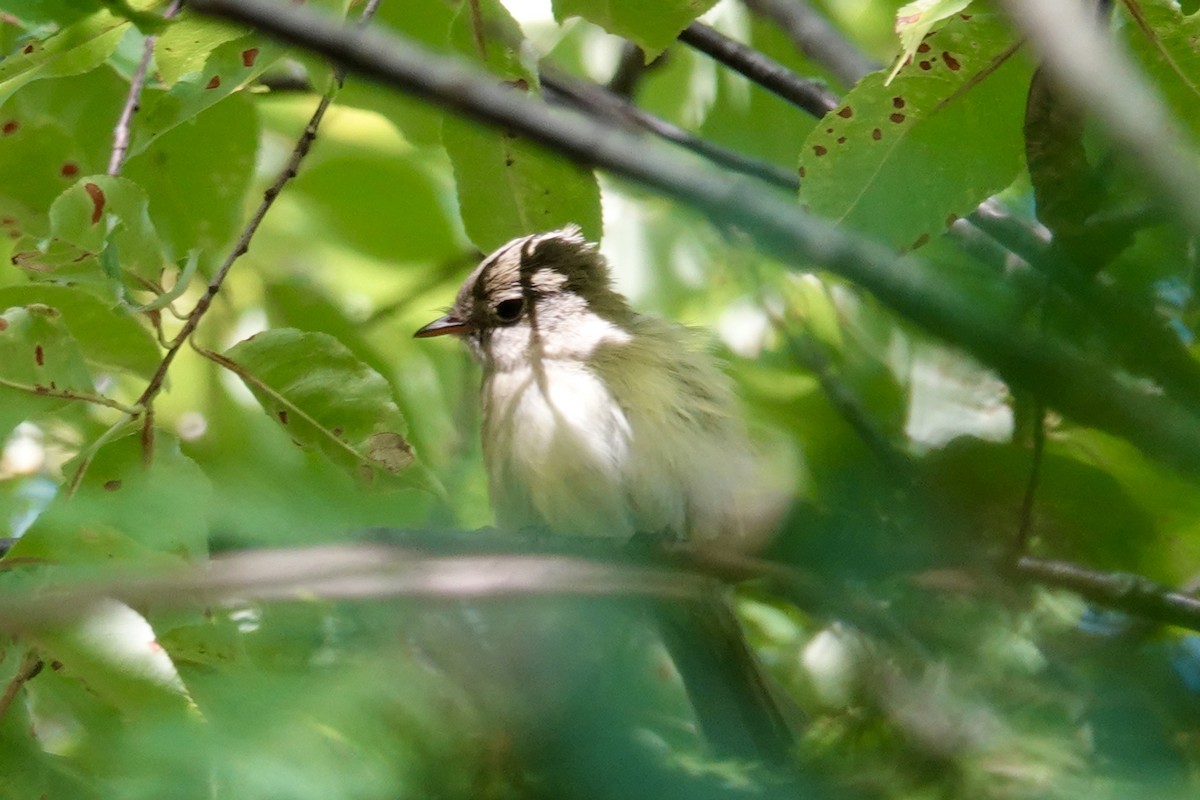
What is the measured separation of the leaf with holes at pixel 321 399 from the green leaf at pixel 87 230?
32 cm

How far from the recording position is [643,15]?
254 centimetres

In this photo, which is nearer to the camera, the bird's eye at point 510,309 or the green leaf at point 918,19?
the green leaf at point 918,19

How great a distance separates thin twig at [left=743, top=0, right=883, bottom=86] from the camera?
3.62m

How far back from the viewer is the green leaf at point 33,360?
2205mm

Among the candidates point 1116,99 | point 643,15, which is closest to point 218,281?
point 643,15

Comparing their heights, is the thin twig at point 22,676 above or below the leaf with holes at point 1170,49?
below

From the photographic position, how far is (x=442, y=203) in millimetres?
4336

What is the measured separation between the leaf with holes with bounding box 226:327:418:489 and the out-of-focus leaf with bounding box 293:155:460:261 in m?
1.79

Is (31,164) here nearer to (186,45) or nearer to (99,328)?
(99,328)

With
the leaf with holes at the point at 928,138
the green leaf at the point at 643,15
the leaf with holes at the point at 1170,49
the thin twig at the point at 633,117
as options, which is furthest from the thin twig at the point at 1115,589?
the thin twig at the point at 633,117

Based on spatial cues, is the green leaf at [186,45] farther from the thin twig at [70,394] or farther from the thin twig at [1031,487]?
the thin twig at [1031,487]

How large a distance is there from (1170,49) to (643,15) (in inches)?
37.2

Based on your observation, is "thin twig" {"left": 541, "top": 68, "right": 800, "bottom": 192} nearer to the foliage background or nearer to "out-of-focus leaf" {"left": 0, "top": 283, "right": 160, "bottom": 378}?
the foliage background

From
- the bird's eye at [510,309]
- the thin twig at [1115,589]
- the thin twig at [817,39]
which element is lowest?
the thin twig at [1115,589]
